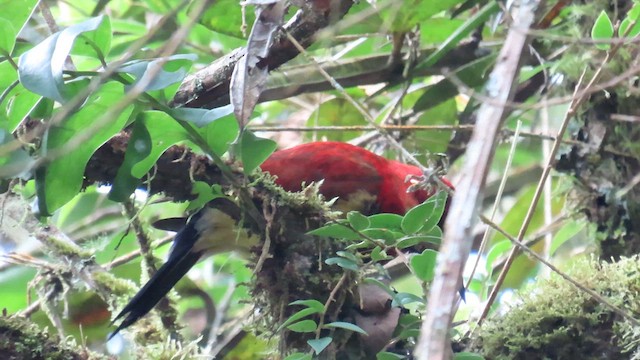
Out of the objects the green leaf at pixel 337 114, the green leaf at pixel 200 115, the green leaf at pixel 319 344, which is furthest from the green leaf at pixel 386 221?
the green leaf at pixel 337 114

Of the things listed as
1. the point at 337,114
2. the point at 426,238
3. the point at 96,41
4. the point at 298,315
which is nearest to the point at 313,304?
the point at 298,315

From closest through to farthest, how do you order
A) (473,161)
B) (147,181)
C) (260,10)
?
(473,161) → (260,10) → (147,181)

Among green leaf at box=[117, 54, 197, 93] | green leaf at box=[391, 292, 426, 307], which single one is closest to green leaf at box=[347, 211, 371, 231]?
green leaf at box=[391, 292, 426, 307]

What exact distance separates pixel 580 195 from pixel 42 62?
1.49 meters

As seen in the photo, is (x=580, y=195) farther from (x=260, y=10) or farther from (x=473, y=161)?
(x=473, y=161)

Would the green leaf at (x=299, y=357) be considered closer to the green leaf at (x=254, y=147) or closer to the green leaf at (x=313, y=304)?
the green leaf at (x=313, y=304)

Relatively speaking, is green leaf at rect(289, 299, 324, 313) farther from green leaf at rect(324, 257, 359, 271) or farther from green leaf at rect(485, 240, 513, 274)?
green leaf at rect(485, 240, 513, 274)

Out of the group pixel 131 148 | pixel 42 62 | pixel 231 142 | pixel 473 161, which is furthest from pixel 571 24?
pixel 473 161

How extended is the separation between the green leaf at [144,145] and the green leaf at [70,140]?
0.12 ft

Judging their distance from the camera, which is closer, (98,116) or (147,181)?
(98,116)

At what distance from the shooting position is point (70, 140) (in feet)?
4.90

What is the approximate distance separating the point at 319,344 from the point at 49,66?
668 millimetres

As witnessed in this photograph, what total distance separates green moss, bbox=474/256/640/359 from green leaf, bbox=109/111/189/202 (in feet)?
2.49

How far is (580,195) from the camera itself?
230 cm
